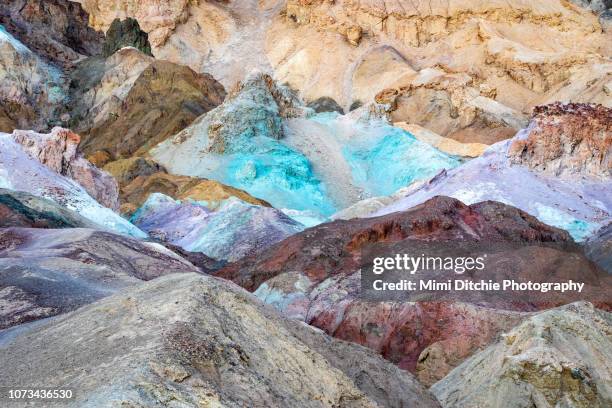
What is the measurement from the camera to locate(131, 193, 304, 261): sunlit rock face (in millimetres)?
19078

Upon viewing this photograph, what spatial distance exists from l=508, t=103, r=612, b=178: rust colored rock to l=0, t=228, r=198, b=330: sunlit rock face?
29.7ft

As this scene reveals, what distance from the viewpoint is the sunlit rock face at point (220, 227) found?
1908cm

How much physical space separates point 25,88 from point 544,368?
42324 mm

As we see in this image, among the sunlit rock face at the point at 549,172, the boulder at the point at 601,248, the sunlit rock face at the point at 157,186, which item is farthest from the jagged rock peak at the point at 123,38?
the boulder at the point at 601,248

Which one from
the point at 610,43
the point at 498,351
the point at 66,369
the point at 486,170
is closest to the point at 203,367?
the point at 66,369

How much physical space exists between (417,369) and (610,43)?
4627 cm

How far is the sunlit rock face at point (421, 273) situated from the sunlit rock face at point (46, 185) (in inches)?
165

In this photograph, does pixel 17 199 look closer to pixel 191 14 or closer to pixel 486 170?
pixel 486 170

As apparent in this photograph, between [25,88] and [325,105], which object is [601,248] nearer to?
[325,105]

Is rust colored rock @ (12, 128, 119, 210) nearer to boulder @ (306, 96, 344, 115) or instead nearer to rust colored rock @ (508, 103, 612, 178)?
rust colored rock @ (508, 103, 612, 178)

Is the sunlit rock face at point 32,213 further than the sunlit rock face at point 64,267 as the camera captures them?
Yes

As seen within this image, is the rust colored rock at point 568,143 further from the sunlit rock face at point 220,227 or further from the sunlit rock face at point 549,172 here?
the sunlit rock face at point 220,227

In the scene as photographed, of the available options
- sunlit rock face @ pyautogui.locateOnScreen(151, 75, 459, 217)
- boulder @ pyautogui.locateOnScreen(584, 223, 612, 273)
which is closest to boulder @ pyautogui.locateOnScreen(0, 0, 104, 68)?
sunlit rock face @ pyautogui.locateOnScreen(151, 75, 459, 217)

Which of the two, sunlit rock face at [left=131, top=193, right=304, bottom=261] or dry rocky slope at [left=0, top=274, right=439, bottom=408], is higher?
dry rocky slope at [left=0, top=274, right=439, bottom=408]
